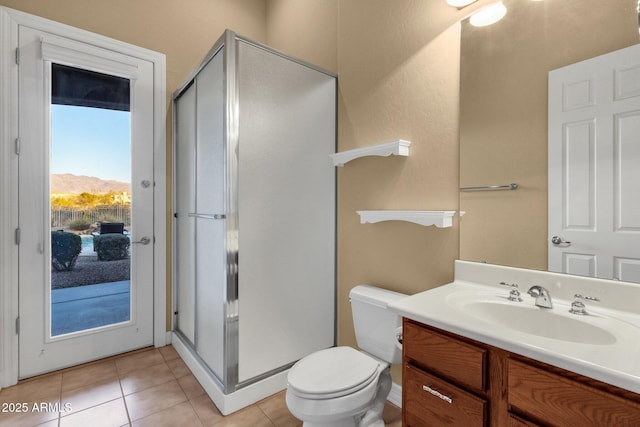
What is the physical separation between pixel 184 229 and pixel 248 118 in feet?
3.91

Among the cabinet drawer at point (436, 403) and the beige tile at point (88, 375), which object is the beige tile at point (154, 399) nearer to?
the beige tile at point (88, 375)

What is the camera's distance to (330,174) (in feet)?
7.38

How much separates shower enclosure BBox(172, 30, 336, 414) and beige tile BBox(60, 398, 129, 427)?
1.51ft

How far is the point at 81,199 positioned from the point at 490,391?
2.80 m

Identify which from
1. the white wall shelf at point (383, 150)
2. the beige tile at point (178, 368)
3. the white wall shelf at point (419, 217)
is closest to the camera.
→ the white wall shelf at point (419, 217)

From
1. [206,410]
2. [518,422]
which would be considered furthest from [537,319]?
[206,410]

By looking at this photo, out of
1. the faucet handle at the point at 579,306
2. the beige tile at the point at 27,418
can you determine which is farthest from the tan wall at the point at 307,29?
the beige tile at the point at 27,418

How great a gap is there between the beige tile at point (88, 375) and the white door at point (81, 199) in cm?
9

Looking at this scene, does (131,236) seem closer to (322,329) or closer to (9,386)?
(9,386)

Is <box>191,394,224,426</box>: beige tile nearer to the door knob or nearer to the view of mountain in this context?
the view of mountain

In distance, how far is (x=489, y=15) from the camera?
1.44 metres

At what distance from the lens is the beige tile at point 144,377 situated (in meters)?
2.06

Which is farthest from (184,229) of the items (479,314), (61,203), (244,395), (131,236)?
(479,314)

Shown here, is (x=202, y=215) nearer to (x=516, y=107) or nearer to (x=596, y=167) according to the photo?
(x=516, y=107)
